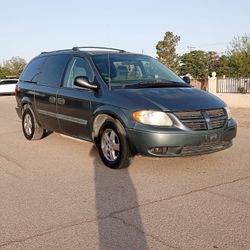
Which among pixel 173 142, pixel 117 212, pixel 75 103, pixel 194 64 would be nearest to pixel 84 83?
pixel 75 103

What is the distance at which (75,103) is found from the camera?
6.85m

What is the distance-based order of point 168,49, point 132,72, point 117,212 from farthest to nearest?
1. point 168,49
2. point 132,72
3. point 117,212

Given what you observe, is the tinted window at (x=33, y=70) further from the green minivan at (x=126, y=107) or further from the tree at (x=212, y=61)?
the tree at (x=212, y=61)

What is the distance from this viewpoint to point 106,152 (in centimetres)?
630

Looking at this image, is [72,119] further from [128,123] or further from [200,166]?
[200,166]

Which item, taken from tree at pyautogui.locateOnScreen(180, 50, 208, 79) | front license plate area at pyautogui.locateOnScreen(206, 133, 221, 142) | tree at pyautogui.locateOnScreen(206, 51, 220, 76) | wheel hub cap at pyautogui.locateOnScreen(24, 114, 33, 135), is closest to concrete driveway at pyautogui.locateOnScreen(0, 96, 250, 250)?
front license plate area at pyautogui.locateOnScreen(206, 133, 221, 142)

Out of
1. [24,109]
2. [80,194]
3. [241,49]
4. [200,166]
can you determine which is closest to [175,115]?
[200,166]

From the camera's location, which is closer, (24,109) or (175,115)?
(175,115)

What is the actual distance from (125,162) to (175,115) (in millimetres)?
1013

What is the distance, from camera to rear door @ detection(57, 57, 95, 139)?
6645 mm

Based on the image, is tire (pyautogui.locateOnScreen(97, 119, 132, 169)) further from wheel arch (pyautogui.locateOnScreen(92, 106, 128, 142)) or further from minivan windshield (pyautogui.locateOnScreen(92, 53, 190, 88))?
minivan windshield (pyautogui.locateOnScreen(92, 53, 190, 88))

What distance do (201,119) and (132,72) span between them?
1654mm

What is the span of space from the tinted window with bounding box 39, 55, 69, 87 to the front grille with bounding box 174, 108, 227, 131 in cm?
278

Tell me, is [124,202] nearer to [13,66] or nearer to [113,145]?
[113,145]
